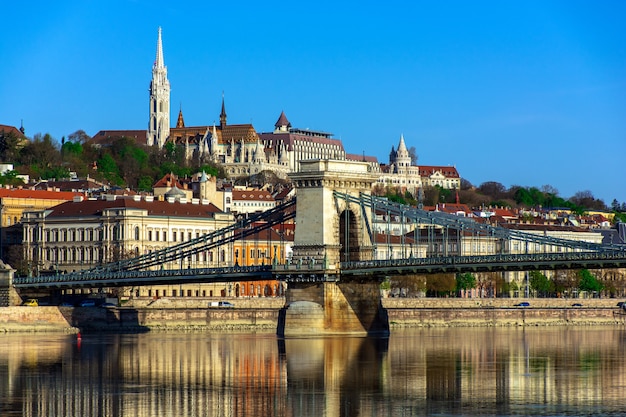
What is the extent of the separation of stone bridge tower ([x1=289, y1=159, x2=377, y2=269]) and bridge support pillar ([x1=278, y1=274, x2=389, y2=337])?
1.14m

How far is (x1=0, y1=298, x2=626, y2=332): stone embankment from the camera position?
75.0 meters

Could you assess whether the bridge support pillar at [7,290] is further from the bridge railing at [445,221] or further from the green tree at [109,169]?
the green tree at [109,169]

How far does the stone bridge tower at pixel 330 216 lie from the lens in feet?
231

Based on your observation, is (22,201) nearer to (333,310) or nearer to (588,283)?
(588,283)

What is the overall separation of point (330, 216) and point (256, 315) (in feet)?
44.7

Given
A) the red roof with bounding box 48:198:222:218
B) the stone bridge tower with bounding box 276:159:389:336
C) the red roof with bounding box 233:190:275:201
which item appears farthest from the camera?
the red roof with bounding box 233:190:275:201

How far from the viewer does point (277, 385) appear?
151 feet

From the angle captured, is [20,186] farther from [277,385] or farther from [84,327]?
[277,385]

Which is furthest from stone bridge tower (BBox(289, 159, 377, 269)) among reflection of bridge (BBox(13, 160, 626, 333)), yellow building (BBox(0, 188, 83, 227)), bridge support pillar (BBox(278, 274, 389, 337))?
yellow building (BBox(0, 188, 83, 227))

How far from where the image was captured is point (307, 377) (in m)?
48.3

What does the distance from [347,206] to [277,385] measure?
25.6 meters

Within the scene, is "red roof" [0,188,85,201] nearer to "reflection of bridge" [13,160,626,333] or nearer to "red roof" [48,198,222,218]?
"red roof" [48,198,222,218]

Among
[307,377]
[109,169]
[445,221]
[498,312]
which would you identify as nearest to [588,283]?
[498,312]

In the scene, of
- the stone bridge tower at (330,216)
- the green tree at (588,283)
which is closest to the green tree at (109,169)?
the green tree at (588,283)
